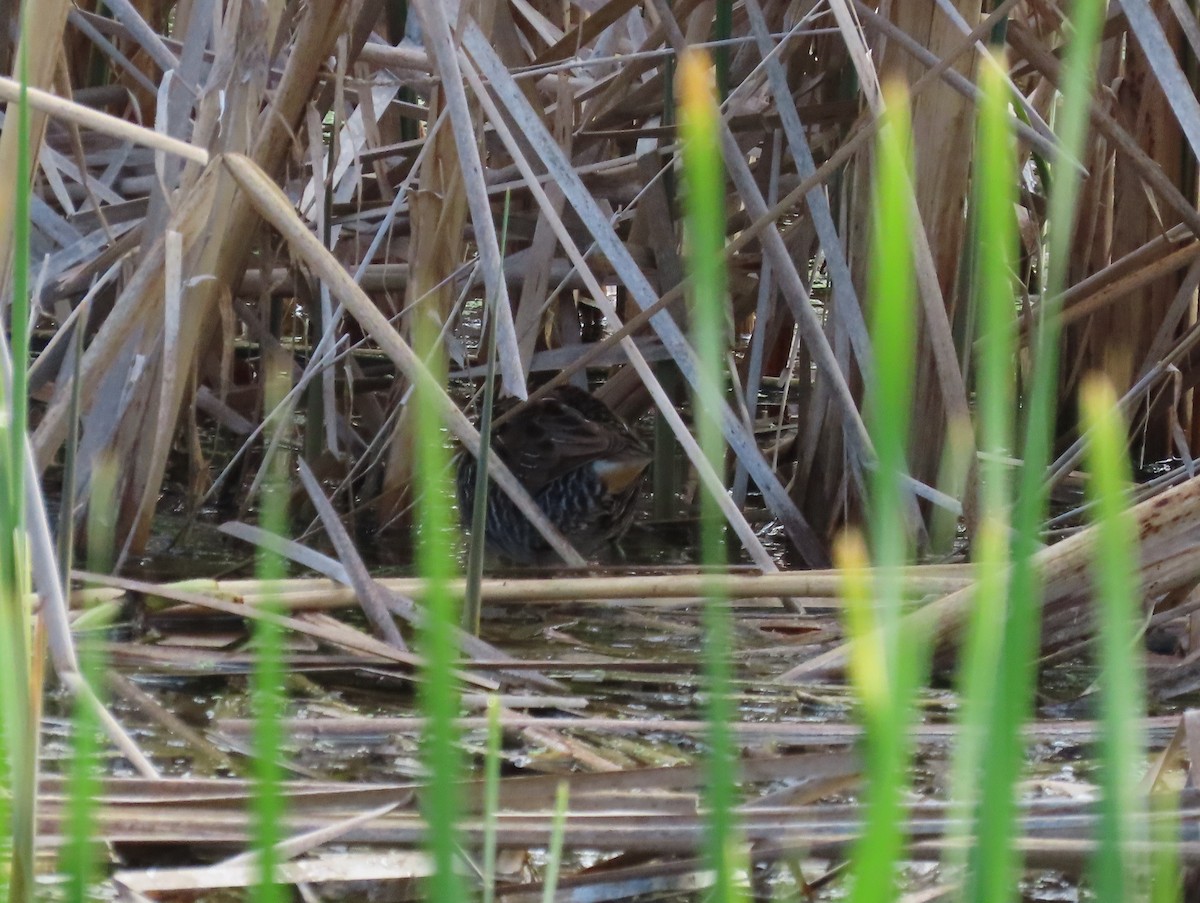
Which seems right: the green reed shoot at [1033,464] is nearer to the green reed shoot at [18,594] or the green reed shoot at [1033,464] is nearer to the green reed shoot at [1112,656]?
the green reed shoot at [1112,656]

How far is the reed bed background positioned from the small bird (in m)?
0.13

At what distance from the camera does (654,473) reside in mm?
3389

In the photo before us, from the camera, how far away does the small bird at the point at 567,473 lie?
10.5 ft

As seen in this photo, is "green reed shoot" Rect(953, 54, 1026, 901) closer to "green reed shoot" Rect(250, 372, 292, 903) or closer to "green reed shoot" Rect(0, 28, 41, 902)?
"green reed shoot" Rect(250, 372, 292, 903)

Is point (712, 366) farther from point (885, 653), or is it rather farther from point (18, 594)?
point (18, 594)

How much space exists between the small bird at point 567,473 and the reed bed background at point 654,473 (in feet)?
0.42

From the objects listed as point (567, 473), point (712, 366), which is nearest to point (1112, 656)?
point (712, 366)

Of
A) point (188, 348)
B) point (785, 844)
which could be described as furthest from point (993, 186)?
point (188, 348)

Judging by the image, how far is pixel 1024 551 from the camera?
61 centimetres

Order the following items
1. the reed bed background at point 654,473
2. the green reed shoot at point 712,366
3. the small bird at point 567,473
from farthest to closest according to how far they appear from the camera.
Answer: the small bird at point 567,473
the reed bed background at point 654,473
the green reed shoot at point 712,366

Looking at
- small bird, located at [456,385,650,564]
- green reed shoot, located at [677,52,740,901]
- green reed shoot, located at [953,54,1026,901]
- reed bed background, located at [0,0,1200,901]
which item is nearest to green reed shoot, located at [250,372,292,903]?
reed bed background, located at [0,0,1200,901]

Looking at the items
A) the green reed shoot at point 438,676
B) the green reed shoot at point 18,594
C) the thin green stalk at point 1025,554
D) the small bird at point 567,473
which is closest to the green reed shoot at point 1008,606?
the thin green stalk at point 1025,554

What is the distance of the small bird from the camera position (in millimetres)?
3195

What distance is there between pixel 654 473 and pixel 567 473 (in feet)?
0.69
